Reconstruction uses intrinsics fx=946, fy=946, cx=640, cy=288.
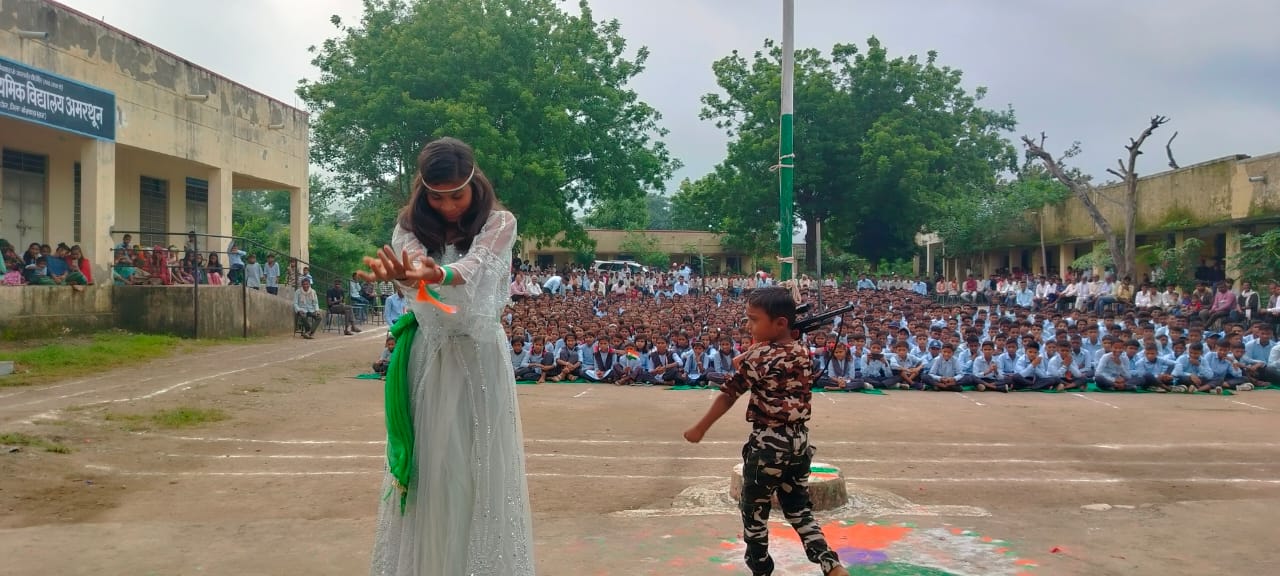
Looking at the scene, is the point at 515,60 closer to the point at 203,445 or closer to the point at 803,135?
the point at 803,135

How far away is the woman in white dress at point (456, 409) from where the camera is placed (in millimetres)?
3025

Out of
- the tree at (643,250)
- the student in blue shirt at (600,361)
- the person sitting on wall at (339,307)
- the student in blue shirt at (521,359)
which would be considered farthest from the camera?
the tree at (643,250)

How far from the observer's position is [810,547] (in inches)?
168

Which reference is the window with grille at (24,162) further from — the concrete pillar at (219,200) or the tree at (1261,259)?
the tree at (1261,259)

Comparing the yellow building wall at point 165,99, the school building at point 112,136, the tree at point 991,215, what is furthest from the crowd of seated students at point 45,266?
the tree at point 991,215

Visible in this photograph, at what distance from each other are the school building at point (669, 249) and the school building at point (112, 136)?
94.7ft

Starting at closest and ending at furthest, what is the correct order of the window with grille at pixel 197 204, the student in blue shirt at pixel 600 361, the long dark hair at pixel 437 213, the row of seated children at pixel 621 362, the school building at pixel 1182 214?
1. the long dark hair at pixel 437 213
2. the row of seated children at pixel 621 362
3. the student in blue shirt at pixel 600 361
4. the window with grille at pixel 197 204
5. the school building at pixel 1182 214

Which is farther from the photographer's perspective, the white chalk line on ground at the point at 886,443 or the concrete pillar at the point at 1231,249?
the concrete pillar at the point at 1231,249

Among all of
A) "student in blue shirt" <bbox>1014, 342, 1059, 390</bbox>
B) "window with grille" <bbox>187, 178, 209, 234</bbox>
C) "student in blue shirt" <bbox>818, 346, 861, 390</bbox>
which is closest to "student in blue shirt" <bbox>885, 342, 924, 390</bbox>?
"student in blue shirt" <bbox>818, 346, 861, 390</bbox>

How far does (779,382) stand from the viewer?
4.23 meters

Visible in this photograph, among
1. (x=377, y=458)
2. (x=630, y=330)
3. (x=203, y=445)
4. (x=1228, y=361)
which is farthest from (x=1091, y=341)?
(x=203, y=445)

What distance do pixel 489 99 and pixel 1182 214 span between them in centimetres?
1845

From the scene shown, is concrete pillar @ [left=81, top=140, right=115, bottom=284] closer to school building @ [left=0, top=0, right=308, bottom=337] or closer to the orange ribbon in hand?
school building @ [left=0, top=0, right=308, bottom=337]

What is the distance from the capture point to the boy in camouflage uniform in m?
4.25
